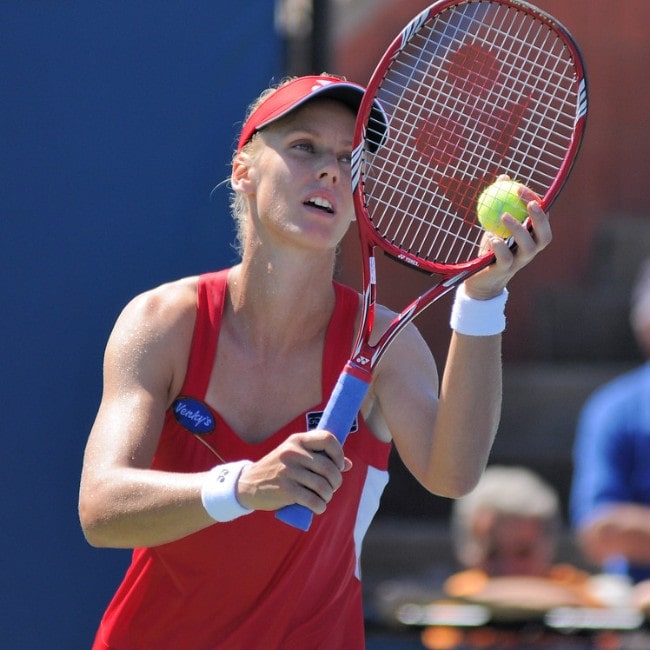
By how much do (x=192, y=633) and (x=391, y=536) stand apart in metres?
3.59

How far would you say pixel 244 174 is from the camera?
2777mm

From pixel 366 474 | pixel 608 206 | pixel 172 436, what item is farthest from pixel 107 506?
pixel 608 206

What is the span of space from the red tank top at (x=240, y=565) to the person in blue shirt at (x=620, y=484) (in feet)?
5.73

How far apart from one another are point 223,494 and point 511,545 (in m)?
2.43

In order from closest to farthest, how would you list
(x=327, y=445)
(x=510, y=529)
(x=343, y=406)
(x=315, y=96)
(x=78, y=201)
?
(x=327, y=445), (x=343, y=406), (x=315, y=96), (x=78, y=201), (x=510, y=529)

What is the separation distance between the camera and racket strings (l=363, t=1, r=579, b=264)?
2865 mm

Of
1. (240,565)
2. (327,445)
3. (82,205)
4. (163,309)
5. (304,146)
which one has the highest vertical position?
(82,205)

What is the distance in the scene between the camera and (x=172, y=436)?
267 centimetres

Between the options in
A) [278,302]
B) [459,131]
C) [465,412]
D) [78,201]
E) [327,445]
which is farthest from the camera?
[459,131]

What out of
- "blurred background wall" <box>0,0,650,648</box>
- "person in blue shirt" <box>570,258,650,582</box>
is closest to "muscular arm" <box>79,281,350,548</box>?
"blurred background wall" <box>0,0,650,648</box>

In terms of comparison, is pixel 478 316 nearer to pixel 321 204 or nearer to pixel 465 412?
pixel 465 412

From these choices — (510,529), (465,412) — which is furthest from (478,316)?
(510,529)

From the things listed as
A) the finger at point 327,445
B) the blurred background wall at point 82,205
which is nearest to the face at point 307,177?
the finger at point 327,445

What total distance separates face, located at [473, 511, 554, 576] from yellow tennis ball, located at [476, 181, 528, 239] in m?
2.18
